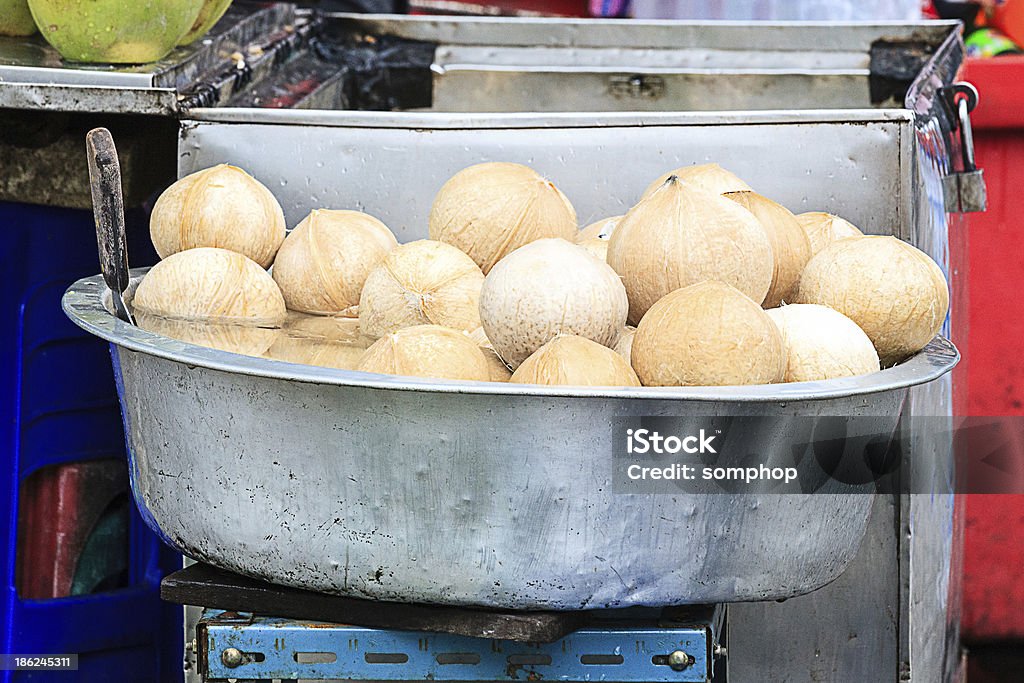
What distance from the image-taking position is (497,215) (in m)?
1.25

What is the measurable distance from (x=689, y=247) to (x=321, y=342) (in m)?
0.36

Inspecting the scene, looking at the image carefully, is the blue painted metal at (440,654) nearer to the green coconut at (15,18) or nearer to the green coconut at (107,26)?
the green coconut at (107,26)

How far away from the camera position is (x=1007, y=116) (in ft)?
7.86

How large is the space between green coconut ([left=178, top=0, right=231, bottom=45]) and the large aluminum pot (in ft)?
2.60

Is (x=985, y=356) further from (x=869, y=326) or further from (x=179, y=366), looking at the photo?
(x=179, y=366)

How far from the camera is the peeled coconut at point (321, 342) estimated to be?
1.08 metres

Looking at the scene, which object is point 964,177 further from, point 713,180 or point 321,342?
point 321,342

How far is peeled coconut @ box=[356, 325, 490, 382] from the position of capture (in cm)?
100

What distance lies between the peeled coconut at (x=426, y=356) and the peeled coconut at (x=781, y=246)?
327 mm

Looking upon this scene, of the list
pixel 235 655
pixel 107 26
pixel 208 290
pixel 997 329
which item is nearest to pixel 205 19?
pixel 107 26

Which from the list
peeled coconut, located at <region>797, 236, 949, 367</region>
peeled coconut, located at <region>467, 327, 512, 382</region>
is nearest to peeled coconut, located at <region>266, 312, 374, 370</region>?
peeled coconut, located at <region>467, 327, 512, 382</region>

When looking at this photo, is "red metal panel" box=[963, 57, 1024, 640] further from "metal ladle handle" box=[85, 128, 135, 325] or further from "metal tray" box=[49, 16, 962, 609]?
"metal ladle handle" box=[85, 128, 135, 325]

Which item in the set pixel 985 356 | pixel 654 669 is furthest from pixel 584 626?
pixel 985 356

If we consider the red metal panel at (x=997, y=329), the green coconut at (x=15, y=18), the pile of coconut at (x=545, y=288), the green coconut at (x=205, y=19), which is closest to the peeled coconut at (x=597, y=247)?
the pile of coconut at (x=545, y=288)
